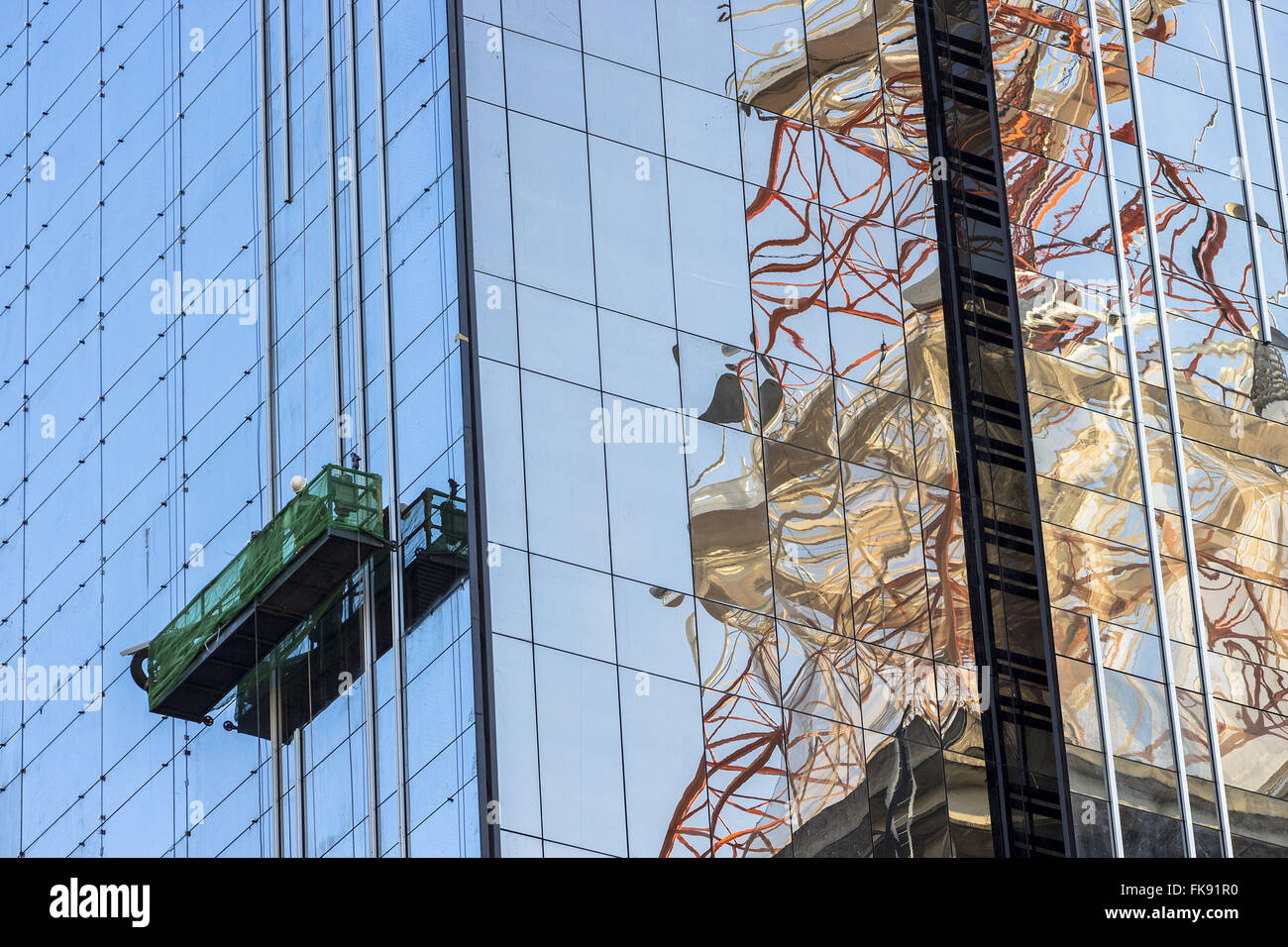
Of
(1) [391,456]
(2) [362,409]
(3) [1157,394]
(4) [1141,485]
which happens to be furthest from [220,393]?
(3) [1157,394]

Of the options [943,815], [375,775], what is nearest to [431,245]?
[375,775]

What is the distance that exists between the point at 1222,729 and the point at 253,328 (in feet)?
72.8

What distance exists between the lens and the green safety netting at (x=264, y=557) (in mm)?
44000

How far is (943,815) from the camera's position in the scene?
43.8 m

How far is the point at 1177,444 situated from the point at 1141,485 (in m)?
1.26

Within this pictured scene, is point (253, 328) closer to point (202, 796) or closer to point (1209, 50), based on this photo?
point (202, 796)

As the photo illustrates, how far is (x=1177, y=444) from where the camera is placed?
4741 centimetres

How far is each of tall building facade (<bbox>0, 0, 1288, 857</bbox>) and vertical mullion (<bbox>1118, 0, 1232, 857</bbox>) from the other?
7.6 inches

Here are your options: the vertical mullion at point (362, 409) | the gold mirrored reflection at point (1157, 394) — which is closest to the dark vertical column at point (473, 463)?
the vertical mullion at point (362, 409)

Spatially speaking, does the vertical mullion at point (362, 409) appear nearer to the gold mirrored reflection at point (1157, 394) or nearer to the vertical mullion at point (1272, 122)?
the gold mirrored reflection at point (1157, 394)

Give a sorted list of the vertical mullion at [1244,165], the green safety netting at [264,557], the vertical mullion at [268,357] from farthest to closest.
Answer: the vertical mullion at [1244,165] → the vertical mullion at [268,357] → the green safety netting at [264,557]

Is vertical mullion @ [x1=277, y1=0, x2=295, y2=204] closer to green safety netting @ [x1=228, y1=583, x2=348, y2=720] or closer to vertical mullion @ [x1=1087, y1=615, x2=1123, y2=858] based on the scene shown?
green safety netting @ [x1=228, y1=583, x2=348, y2=720]

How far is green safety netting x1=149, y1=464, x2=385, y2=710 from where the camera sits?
44000 millimetres

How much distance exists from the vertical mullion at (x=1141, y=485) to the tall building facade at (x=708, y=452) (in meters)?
0.18
